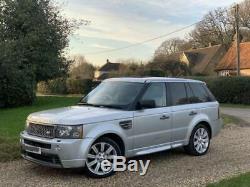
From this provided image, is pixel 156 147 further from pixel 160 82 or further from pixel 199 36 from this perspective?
pixel 199 36

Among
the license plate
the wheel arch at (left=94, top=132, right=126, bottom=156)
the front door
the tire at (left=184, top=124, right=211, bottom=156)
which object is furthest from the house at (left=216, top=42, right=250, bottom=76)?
the license plate

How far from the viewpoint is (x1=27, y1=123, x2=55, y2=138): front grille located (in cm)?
721

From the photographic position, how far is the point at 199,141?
9516mm

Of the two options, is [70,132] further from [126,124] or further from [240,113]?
[240,113]

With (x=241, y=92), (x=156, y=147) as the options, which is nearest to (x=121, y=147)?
(x=156, y=147)

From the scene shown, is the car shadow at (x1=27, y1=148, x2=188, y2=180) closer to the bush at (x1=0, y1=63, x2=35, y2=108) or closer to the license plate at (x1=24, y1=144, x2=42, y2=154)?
the license plate at (x1=24, y1=144, x2=42, y2=154)

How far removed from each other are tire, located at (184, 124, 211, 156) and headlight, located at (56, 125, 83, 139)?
316 cm

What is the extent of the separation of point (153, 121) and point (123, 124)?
32.4 inches

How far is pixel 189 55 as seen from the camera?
61000mm

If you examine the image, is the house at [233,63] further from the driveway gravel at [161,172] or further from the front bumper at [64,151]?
the front bumper at [64,151]

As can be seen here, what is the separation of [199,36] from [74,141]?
199ft

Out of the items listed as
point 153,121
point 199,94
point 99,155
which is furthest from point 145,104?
point 199,94

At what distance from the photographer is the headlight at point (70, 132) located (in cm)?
704

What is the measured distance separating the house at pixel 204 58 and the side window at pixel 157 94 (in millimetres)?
48462
